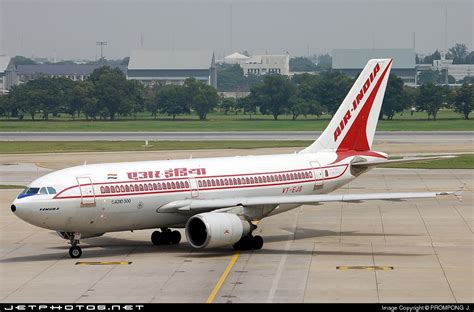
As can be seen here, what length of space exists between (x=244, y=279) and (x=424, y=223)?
17.0m

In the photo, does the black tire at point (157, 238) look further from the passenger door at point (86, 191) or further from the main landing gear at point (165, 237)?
the passenger door at point (86, 191)

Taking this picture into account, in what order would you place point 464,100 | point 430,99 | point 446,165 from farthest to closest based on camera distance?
point 430,99 → point 464,100 → point 446,165

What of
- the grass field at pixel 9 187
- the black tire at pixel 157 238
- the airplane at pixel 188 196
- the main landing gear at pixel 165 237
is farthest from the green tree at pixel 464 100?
the black tire at pixel 157 238

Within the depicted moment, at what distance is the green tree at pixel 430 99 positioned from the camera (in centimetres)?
19275

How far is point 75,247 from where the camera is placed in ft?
144

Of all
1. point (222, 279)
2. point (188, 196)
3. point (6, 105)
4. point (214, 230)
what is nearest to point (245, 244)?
point (214, 230)

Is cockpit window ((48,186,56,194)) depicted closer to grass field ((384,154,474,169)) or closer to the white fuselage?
the white fuselage

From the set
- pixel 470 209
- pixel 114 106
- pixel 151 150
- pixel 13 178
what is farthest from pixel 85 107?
pixel 470 209

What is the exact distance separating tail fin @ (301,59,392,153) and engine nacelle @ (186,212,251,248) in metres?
9.31

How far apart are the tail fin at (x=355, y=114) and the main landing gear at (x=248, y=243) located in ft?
26.3

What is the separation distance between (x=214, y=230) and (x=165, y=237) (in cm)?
458

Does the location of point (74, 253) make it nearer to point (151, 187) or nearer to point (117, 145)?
point (151, 187)

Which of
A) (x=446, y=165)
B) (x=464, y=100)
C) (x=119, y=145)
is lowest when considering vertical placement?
(x=446, y=165)

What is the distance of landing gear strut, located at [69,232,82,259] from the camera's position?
43.7 meters
